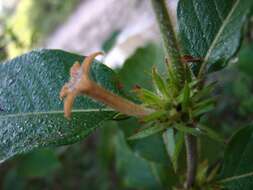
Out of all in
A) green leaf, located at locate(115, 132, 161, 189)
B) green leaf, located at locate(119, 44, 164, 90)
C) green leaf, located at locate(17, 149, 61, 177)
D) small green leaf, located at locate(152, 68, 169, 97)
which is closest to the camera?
small green leaf, located at locate(152, 68, 169, 97)

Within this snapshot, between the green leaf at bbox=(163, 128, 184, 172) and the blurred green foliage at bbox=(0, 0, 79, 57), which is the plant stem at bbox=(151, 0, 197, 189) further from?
the blurred green foliage at bbox=(0, 0, 79, 57)

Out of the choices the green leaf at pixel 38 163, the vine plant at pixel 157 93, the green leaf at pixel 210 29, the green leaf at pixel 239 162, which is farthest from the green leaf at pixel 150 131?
the green leaf at pixel 38 163

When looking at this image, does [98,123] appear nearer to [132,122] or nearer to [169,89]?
[169,89]

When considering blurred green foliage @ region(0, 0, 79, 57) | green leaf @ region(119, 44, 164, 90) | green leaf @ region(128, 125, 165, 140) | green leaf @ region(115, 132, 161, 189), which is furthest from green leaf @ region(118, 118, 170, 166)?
blurred green foliage @ region(0, 0, 79, 57)

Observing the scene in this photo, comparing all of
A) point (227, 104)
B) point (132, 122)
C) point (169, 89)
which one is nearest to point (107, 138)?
point (227, 104)

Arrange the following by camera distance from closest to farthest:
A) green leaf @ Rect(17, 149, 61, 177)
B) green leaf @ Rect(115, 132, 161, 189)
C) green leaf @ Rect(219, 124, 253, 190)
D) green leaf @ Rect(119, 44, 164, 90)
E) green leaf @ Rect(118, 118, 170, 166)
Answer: green leaf @ Rect(219, 124, 253, 190), green leaf @ Rect(118, 118, 170, 166), green leaf @ Rect(119, 44, 164, 90), green leaf @ Rect(115, 132, 161, 189), green leaf @ Rect(17, 149, 61, 177)

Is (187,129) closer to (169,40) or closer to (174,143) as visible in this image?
(169,40)

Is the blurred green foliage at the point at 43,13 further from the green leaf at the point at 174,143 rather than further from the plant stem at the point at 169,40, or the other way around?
the plant stem at the point at 169,40
